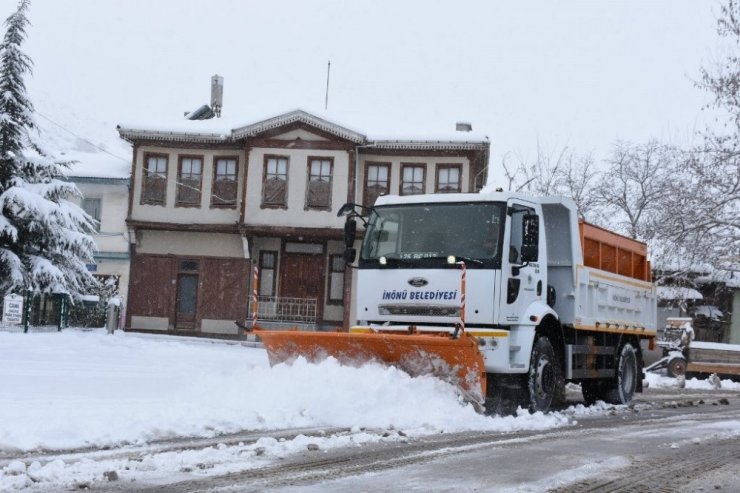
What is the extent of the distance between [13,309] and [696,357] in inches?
704

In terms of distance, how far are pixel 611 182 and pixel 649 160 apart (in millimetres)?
2190

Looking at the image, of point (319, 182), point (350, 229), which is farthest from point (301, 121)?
point (350, 229)

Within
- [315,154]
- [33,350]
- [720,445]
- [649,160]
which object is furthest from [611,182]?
[720,445]

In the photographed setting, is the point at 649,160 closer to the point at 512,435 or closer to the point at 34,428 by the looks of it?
the point at 512,435

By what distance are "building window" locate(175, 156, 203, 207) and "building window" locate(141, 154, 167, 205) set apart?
0.56m

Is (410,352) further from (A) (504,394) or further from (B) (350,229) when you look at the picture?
(B) (350,229)

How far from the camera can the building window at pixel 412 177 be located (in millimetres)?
30703

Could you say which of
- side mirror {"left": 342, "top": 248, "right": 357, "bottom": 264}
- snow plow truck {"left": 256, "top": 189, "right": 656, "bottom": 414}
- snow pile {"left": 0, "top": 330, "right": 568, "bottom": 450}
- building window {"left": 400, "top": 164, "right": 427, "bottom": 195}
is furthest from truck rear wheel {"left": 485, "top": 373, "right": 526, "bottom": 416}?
building window {"left": 400, "top": 164, "right": 427, "bottom": 195}

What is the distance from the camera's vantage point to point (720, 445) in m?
9.26

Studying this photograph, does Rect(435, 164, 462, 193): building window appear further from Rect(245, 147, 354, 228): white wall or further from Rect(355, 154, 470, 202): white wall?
Rect(245, 147, 354, 228): white wall

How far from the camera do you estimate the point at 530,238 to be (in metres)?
11.2

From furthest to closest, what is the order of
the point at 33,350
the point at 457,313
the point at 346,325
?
the point at 346,325 < the point at 33,350 < the point at 457,313

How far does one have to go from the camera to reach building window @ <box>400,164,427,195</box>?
30.7 meters

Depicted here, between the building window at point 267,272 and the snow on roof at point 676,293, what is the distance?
13.0 m
